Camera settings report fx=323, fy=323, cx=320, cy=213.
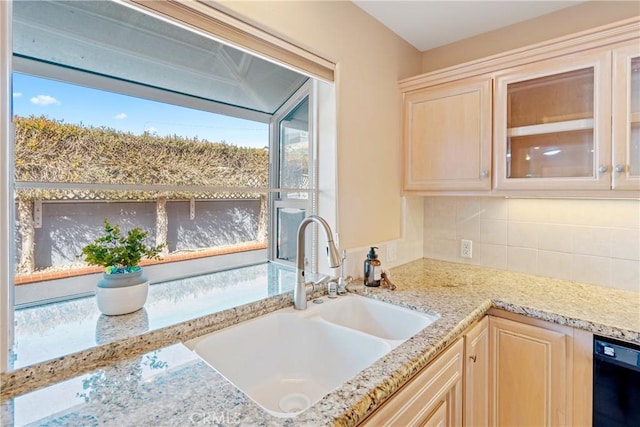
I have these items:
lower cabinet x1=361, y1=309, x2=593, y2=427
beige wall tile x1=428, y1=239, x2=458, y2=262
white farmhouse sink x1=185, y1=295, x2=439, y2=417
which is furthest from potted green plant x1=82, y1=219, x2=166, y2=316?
beige wall tile x1=428, y1=239, x2=458, y2=262

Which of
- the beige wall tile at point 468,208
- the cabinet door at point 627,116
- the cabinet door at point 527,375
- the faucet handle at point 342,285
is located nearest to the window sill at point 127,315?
the faucet handle at point 342,285

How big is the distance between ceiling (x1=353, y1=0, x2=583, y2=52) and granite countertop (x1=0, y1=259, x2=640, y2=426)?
1478 mm

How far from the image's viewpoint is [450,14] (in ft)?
5.77

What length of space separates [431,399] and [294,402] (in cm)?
45

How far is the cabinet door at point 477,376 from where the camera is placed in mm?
1253

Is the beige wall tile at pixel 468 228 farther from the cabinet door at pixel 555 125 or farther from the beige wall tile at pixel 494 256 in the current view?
the cabinet door at pixel 555 125

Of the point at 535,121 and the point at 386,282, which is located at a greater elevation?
the point at 535,121

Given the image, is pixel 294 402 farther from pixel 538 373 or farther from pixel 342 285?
pixel 538 373

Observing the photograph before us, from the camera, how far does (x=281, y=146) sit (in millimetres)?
1784

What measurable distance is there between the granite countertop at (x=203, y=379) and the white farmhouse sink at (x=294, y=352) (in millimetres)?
60

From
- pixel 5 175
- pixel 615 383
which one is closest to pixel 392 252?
pixel 615 383

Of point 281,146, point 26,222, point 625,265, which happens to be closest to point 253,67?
point 281,146

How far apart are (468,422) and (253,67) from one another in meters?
1.81

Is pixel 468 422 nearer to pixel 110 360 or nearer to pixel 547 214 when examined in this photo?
pixel 547 214
